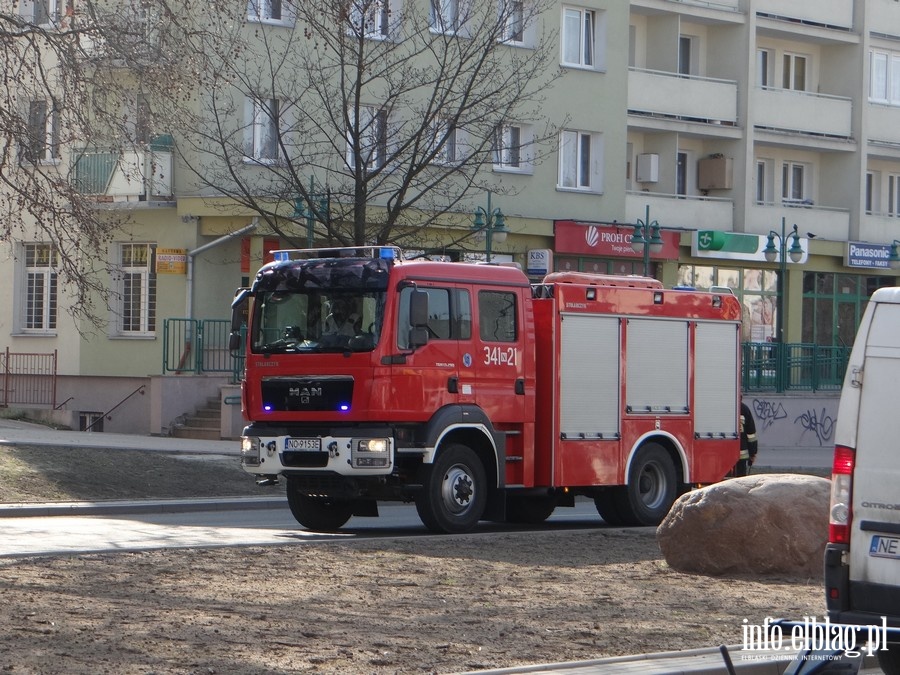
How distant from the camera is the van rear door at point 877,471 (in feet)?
26.5

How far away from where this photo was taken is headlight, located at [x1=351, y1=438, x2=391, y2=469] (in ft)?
51.9

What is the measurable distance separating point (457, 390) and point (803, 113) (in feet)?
101

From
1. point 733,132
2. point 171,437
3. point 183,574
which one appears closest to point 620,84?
point 733,132

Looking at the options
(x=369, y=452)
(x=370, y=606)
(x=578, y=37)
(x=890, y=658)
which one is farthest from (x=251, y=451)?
(x=578, y=37)

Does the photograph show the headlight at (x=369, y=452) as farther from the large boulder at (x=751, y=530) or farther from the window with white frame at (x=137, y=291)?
the window with white frame at (x=137, y=291)

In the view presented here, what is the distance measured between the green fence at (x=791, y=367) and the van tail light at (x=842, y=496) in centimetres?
2845

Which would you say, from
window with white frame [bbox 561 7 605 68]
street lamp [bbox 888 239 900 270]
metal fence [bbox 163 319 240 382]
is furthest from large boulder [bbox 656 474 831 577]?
street lamp [bbox 888 239 900 270]

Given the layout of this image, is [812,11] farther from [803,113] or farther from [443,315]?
[443,315]

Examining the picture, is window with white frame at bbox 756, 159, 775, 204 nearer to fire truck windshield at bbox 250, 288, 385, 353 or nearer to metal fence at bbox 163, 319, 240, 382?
metal fence at bbox 163, 319, 240, 382

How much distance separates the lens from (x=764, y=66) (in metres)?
→ 45.2

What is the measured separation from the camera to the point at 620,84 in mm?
40156

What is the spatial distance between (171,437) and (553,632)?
2250 cm

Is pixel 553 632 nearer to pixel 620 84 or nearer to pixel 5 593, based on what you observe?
pixel 5 593

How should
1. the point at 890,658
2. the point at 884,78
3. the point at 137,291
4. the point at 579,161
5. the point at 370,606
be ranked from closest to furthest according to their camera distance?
the point at 890,658 < the point at 370,606 < the point at 137,291 < the point at 579,161 < the point at 884,78
